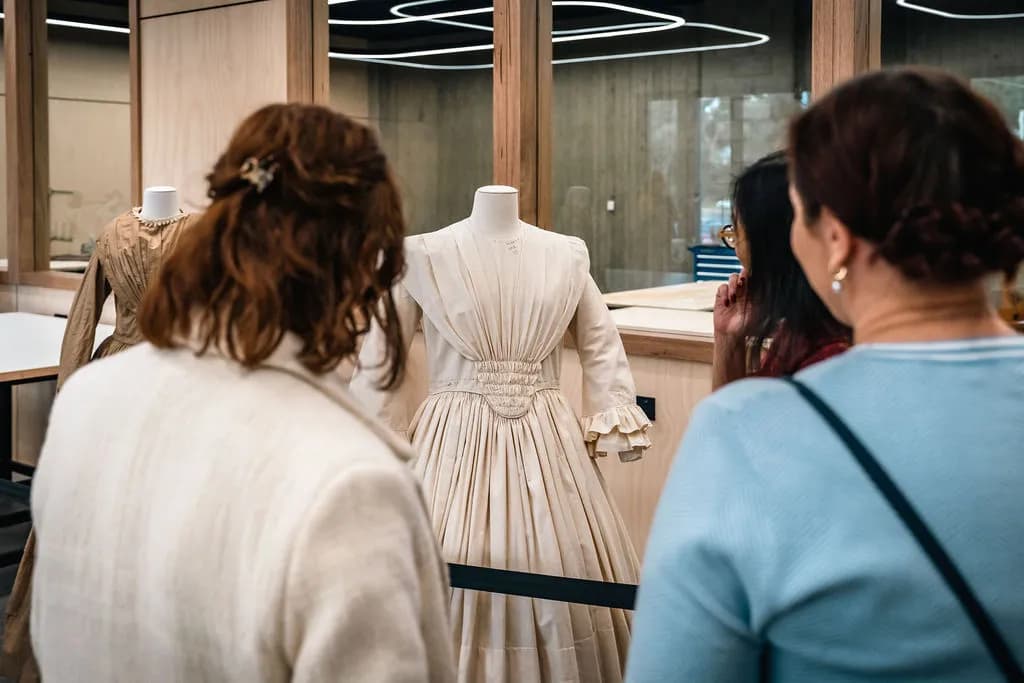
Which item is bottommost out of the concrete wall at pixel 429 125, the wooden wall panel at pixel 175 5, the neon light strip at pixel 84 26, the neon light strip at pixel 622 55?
the concrete wall at pixel 429 125

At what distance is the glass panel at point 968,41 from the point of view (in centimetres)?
308

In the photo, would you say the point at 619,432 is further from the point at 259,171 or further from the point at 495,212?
the point at 259,171

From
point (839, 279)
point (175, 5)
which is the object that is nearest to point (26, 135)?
point (175, 5)

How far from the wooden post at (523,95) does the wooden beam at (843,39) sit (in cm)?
100

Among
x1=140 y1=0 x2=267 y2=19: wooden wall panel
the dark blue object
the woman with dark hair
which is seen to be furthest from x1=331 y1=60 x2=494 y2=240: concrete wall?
the woman with dark hair

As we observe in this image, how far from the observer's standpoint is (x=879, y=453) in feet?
2.98

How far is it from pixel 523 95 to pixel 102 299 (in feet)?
4.78

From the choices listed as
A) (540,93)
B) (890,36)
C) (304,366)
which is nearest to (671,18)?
(540,93)

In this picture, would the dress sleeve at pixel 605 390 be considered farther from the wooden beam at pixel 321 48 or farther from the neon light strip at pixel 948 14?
the wooden beam at pixel 321 48

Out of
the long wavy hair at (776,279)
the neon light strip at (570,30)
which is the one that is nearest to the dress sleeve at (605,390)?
the long wavy hair at (776,279)

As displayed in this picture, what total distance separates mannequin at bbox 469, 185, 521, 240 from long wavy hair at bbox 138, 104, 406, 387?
57.3 inches

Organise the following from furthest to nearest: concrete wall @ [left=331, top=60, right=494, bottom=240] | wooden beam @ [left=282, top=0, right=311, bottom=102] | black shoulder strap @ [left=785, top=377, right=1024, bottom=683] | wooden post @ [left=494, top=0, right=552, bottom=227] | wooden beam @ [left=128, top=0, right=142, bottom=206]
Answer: wooden beam @ [left=128, top=0, right=142, bottom=206], wooden beam @ [left=282, top=0, right=311, bottom=102], concrete wall @ [left=331, top=60, right=494, bottom=240], wooden post @ [left=494, top=0, right=552, bottom=227], black shoulder strap @ [left=785, top=377, right=1024, bottom=683]

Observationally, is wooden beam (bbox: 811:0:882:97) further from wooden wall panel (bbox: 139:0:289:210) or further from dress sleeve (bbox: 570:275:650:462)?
wooden wall panel (bbox: 139:0:289:210)

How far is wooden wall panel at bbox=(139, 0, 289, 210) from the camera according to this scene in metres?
4.60
